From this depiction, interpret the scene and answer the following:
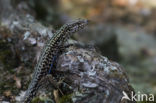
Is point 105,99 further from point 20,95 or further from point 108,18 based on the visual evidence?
point 108,18

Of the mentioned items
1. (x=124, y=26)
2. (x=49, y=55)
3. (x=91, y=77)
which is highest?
(x=124, y=26)

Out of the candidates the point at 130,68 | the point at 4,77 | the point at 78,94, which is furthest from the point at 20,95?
the point at 130,68

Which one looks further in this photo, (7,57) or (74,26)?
(7,57)

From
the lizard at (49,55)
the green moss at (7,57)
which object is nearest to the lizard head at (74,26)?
the lizard at (49,55)

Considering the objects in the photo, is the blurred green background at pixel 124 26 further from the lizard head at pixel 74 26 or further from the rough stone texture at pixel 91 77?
the rough stone texture at pixel 91 77

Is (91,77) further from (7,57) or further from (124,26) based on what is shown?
(124,26)

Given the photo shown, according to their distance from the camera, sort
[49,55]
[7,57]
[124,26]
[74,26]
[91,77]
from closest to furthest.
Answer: [91,77], [49,55], [74,26], [7,57], [124,26]

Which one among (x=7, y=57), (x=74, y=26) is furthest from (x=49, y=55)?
(x=7, y=57)

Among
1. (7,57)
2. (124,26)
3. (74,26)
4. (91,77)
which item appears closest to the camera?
(91,77)

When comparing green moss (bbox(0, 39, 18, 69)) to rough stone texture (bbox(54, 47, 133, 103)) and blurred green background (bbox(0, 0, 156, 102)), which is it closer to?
rough stone texture (bbox(54, 47, 133, 103))
